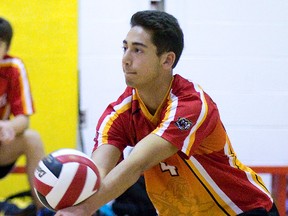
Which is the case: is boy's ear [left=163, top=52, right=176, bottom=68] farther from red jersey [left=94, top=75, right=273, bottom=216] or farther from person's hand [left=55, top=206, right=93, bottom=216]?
person's hand [left=55, top=206, right=93, bottom=216]

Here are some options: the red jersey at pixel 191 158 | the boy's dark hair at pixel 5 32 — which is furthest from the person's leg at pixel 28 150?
the red jersey at pixel 191 158

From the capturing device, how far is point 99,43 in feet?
12.2

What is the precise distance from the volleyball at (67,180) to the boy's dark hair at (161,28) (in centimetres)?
48

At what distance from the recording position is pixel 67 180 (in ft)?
6.41

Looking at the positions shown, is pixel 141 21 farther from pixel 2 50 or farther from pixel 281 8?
pixel 281 8

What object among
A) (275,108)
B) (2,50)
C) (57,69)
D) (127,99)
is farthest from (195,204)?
(275,108)

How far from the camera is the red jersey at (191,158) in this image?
2164 mm

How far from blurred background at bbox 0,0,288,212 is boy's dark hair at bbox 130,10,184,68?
1.38 metres

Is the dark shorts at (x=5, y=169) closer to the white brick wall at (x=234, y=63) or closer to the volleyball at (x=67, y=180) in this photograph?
the white brick wall at (x=234, y=63)

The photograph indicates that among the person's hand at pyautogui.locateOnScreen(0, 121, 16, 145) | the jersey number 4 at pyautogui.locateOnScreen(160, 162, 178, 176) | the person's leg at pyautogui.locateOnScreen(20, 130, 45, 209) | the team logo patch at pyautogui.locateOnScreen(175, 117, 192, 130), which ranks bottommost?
the person's leg at pyautogui.locateOnScreen(20, 130, 45, 209)

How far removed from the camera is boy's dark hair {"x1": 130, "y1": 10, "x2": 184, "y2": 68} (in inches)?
87.1

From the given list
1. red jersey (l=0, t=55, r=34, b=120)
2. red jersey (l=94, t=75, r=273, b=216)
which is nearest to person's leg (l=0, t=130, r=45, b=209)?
red jersey (l=0, t=55, r=34, b=120)

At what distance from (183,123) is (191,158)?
202 millimetres

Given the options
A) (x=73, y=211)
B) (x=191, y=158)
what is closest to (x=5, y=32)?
(x=191, y=158)
